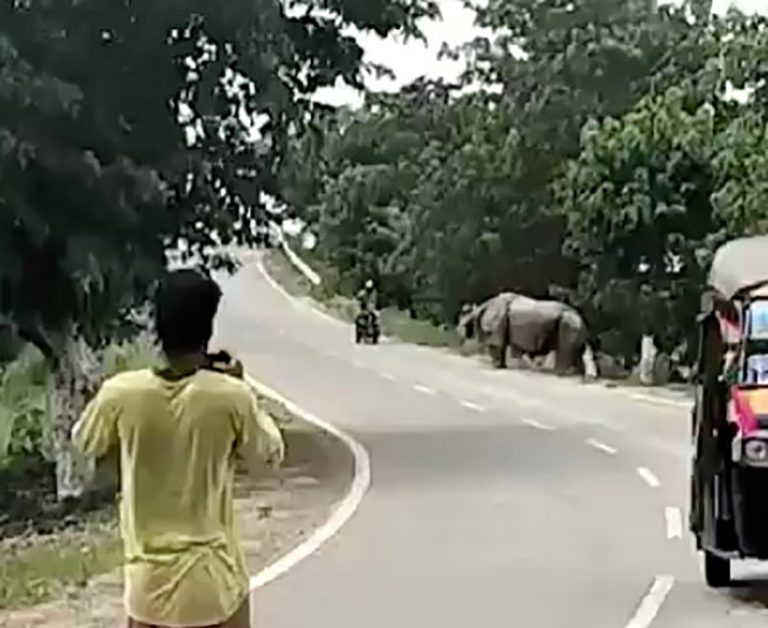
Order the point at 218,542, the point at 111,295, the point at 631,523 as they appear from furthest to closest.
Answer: the point at 111,295 < the point at 631,523 < the point at 218,542

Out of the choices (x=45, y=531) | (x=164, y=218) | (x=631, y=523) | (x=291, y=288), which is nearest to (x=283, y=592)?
(x=631, y=523)

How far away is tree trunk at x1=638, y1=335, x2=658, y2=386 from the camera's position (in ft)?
154

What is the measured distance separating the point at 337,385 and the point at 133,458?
38218 mm

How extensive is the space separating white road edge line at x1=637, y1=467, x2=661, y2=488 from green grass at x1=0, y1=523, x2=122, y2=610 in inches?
232

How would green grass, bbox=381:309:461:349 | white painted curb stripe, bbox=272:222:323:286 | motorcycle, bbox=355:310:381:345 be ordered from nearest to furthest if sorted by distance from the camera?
1. motorcycle, bbox=355:310:381:345
2. green grass, bbox=381:309:461:349
3. white painted curb stripe, bbox=272:222:323:286

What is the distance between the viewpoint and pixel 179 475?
6273 millimetres

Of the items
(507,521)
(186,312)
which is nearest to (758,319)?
(507,521)

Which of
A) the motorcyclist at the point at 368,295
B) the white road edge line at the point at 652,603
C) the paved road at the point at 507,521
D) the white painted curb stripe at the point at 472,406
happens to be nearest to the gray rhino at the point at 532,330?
the paved road at the point at 507,521

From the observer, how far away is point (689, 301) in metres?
49.5

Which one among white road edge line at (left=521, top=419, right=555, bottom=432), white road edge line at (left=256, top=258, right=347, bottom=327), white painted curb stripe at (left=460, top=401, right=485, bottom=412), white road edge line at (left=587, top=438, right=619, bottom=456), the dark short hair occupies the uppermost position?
the dark short hair

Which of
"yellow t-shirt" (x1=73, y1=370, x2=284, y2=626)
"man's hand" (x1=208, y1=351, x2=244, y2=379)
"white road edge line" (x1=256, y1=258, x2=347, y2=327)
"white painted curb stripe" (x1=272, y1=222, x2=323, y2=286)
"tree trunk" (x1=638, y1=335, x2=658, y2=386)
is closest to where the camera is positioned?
"yellow t-shirt" (x1=73, y1=370, x2=284, y2=626)

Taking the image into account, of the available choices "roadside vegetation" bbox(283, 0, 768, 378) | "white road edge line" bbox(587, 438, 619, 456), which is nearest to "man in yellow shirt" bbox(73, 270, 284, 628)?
"white road edge line" bbox(587, 438, 619, 456)

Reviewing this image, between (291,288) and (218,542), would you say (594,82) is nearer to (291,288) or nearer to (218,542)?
(291,288)

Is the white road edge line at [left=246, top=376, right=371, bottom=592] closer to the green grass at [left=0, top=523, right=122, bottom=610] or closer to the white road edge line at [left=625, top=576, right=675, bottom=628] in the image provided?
the green grass at [left=0, top=523, right=122, bottom=610]
